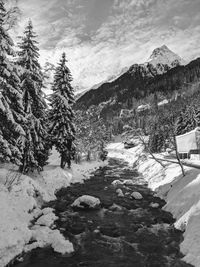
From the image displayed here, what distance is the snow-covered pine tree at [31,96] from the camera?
884 inches

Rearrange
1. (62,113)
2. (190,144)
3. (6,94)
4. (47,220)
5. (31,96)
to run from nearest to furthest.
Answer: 1. (47,220)
2. (6,94)
3. (31,96)
4. (62,113)
5. (190,144)

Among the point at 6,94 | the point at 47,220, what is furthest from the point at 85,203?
the point at 6,94

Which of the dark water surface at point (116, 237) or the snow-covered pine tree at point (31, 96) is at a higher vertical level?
the snow-covered pine tree at point (31, 96)

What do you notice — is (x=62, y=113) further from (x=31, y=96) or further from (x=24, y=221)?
(x=24, y=221)

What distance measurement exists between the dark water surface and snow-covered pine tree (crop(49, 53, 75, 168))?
10.4 m

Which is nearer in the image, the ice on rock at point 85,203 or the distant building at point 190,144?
the ice on rock at point 85,203

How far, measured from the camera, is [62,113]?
31.3 metres

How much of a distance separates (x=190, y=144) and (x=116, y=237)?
125 ft

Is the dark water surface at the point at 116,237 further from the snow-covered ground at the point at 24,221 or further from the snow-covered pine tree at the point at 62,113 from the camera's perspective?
the snow-covered pine tree at the point at 62,113

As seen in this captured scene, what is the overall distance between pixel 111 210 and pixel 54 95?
17.7m

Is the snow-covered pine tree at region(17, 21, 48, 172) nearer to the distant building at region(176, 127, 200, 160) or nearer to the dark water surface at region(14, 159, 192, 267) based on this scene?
the dark water surface at region(14, 159, 192, 267)

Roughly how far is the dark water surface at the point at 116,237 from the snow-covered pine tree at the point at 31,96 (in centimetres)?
487

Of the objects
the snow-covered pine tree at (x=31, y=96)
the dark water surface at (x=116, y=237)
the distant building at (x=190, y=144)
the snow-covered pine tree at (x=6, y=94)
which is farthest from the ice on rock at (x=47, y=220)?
the distant building at (x=190, y=144)

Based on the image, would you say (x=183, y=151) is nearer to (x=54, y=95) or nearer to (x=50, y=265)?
(x=54, y=95)
